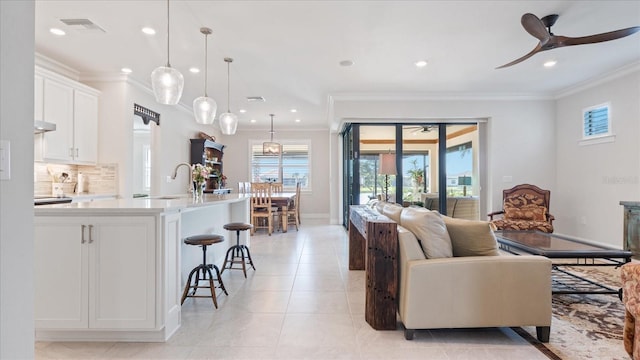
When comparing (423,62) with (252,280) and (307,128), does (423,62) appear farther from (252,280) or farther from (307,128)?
(307,128)

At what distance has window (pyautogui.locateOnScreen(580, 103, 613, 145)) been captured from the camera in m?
4.87

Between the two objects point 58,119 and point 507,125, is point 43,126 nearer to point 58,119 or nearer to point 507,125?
point 58,119

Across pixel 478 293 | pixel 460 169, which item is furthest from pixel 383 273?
pixel 460 169

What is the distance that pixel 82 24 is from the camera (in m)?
3.17

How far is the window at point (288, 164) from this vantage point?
907cm

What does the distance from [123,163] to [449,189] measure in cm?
559

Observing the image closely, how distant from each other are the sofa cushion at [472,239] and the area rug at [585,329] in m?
0.67

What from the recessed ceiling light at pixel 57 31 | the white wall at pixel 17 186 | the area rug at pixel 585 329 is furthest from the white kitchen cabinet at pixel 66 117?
the area rug at pixel 585 329

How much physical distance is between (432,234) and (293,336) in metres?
1.20

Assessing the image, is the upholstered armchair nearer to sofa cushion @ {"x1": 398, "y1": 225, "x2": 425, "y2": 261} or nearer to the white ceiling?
the white ceiling

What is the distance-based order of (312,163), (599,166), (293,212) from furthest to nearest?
(312,163), (293,212), (599,166)

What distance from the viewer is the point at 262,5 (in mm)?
2854

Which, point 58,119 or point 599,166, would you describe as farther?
point 599,166

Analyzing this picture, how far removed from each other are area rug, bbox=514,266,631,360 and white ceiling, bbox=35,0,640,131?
2638mm
